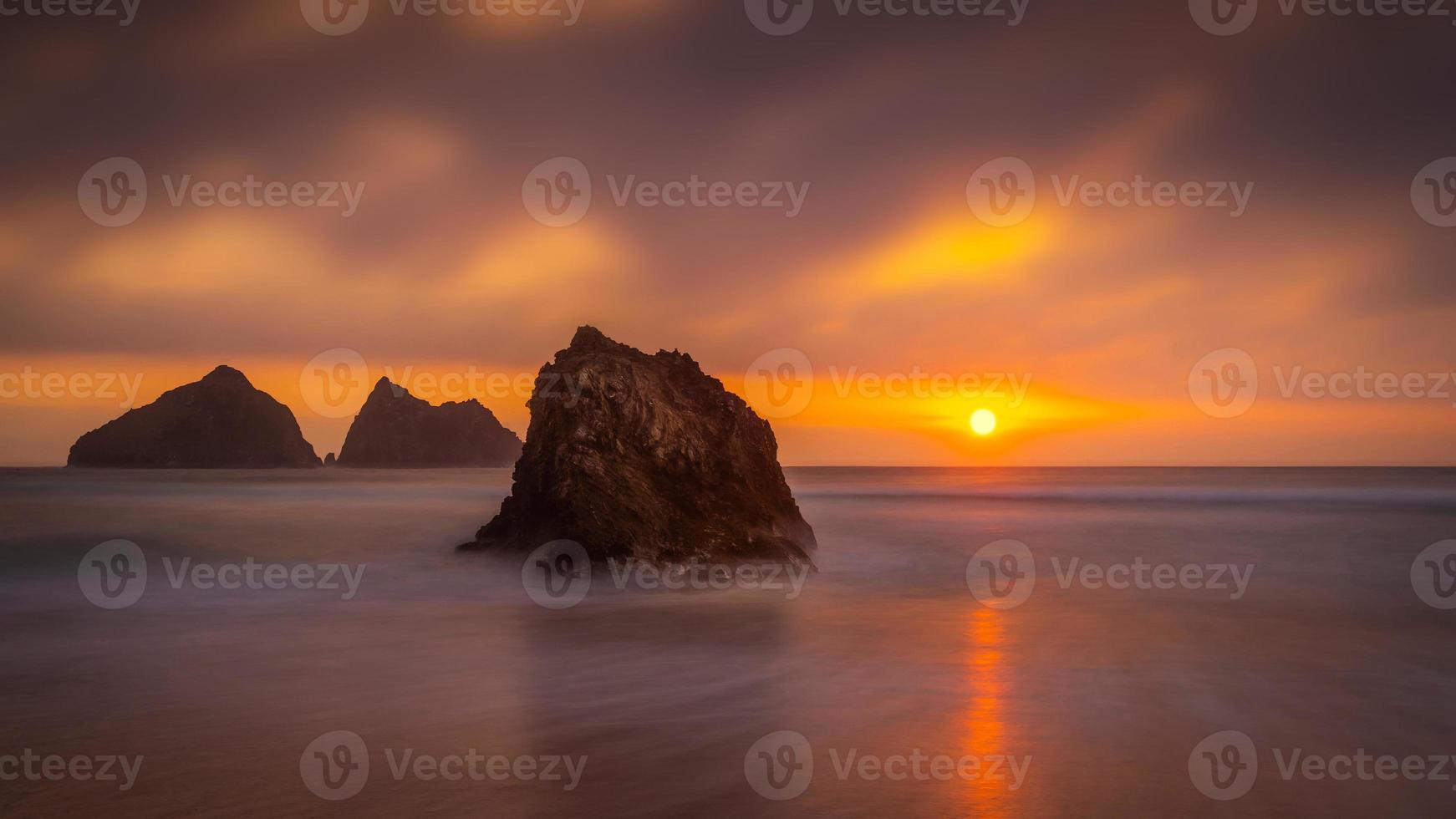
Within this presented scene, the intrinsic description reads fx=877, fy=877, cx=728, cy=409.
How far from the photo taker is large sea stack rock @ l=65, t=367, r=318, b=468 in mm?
176500

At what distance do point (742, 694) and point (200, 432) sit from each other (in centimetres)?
19830

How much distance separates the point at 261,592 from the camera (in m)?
20.7

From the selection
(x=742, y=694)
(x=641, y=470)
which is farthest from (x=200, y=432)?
(x=742, y=694)

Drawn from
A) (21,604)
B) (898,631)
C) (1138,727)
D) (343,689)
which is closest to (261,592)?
(21,604)

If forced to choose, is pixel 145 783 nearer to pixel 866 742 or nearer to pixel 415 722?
pixel 415 722

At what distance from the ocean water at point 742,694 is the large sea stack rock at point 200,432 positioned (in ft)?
583

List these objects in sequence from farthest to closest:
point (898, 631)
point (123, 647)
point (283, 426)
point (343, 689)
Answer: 1. point (283, 426)
2. point (898, 631)
3. point (123, 647)
4. point (343, 689)

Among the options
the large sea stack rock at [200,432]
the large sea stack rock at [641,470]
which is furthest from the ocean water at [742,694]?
the large sea stack rock at [200,432]

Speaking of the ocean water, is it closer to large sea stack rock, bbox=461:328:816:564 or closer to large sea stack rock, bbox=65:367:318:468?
large sea stack rock, bbox=461:328:816:564

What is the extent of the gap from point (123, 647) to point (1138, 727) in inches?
597

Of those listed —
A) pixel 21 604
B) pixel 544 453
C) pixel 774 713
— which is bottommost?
pixel 21 604

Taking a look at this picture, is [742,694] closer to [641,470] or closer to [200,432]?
[641,470]

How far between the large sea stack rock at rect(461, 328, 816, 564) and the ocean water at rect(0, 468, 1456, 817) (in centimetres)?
153

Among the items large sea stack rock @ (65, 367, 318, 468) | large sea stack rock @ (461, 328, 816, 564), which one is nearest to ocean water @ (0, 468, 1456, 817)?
large sea stack rock @ (461, 328, 816, 564)
